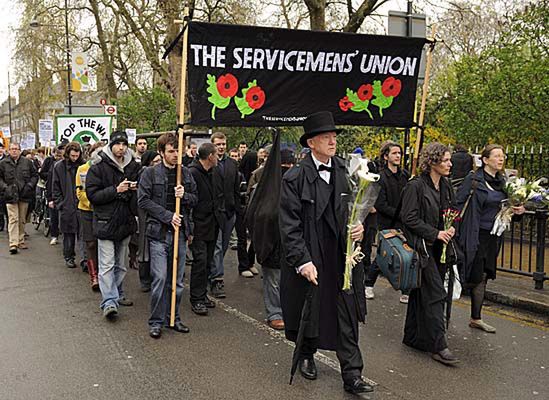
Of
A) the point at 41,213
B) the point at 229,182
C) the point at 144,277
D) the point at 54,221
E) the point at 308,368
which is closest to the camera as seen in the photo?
the point at 308,368

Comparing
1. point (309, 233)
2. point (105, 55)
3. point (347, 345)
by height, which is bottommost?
point (347, 345)

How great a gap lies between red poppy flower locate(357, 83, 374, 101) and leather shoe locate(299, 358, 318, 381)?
312 centimetres

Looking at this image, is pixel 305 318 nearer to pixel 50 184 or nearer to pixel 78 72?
pixel 50 184

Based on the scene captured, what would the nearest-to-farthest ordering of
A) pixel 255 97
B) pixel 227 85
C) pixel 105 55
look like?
pixel 227 85
pixel 255 97
pixel 105 55

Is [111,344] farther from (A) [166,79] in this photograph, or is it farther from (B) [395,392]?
(A) [166,79]

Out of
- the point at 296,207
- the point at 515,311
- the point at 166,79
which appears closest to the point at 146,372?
the point at 296,207

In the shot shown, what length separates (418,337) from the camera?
5.60m

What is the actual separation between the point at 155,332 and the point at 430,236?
2777 mm

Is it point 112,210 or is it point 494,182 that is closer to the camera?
point 494,182

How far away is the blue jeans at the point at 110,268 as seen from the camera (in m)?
6.66

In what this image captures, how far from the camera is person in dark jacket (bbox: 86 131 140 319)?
6684 millimetres

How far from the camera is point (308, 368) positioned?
4988 millimetres

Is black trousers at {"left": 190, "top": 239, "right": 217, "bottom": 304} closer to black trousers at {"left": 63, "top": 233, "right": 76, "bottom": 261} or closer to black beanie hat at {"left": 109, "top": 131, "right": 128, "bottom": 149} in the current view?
black beanie hat at {"left": 109, "top": 131, "right": 128, "bottom": 149}

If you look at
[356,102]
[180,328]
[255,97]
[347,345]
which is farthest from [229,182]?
[347,345]
